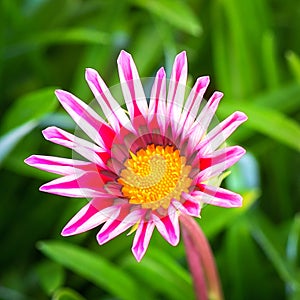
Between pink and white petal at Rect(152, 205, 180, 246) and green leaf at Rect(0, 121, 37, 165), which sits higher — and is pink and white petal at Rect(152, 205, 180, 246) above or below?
below

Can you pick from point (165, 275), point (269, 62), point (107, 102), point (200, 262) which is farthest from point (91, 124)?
point (269, 62)

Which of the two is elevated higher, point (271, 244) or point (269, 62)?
point (269, 62)

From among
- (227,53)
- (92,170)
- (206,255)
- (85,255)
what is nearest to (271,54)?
(227,53)

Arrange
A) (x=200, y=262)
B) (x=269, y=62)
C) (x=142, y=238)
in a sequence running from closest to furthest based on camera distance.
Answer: (x=142, y=238)
(x=200, y=262)
(x=269, y=62)

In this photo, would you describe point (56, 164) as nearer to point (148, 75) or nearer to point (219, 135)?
point (219, 135)

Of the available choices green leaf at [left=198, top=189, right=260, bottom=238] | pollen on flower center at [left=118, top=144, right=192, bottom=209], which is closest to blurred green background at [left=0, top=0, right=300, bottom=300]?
green leaf at [left=198, top=189, right=260, bottom=238]

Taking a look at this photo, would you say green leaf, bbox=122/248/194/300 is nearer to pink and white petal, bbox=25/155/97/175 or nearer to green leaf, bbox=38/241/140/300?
green leaf, bbox=38/241/140/300
